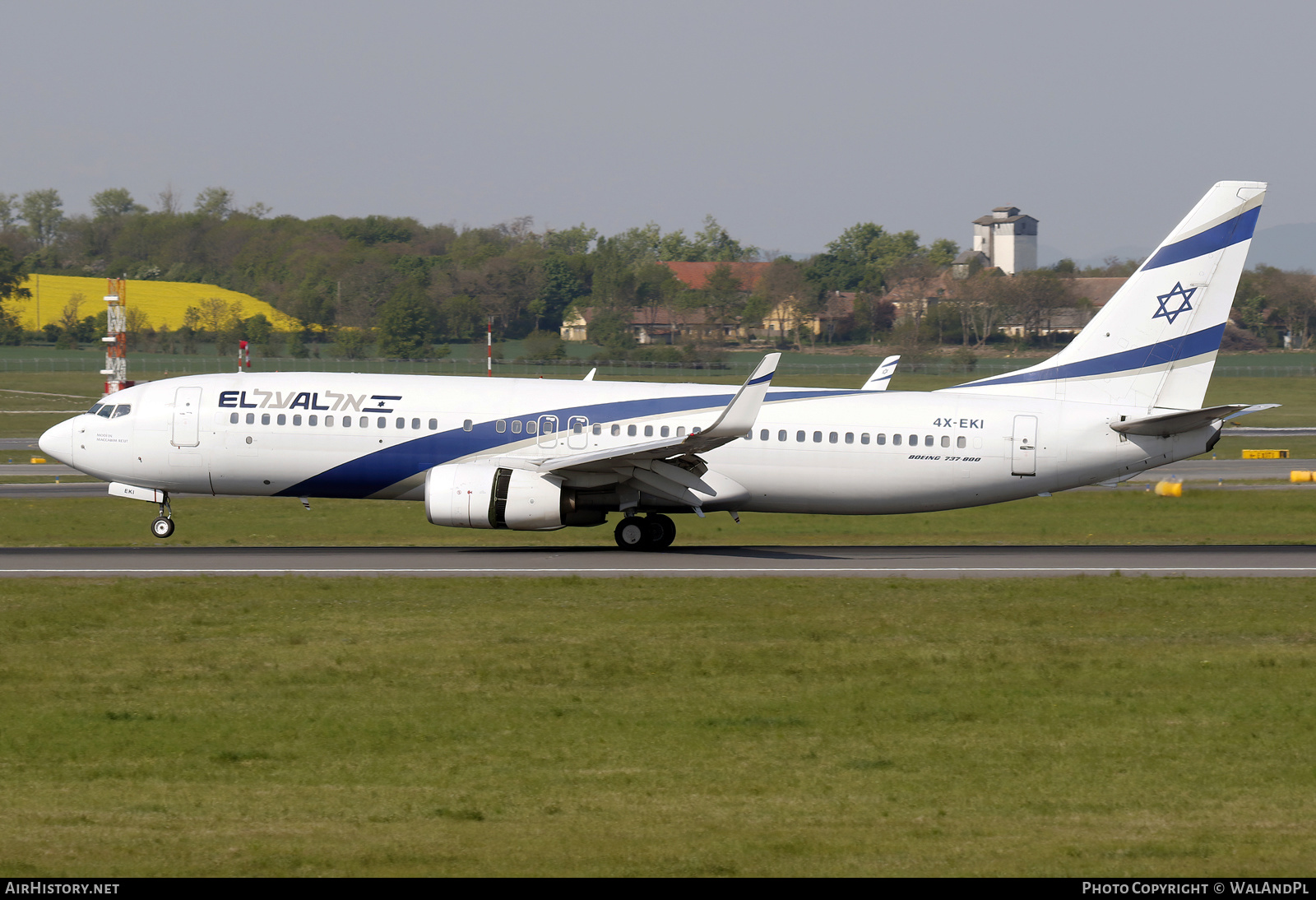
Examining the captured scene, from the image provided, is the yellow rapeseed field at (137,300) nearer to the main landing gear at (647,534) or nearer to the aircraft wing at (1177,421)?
the main landing gear at (647,534)

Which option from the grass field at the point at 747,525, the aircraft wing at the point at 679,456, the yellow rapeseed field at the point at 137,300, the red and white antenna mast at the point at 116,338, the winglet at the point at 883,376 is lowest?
the grass field at the point at 747,525

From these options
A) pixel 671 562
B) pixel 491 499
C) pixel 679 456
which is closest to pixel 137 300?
pixel 491 499

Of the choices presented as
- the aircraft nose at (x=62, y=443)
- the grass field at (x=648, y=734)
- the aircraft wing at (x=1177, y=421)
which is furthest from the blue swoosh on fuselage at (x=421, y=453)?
the aircraft wing at (x=1177, y=421)

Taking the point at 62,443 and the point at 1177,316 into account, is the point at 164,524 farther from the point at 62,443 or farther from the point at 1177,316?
the point at 1177,316

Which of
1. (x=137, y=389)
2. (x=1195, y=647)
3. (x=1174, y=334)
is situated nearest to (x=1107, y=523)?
(x=1174, y=334)

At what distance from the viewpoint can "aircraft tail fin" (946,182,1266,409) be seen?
33.5 metres

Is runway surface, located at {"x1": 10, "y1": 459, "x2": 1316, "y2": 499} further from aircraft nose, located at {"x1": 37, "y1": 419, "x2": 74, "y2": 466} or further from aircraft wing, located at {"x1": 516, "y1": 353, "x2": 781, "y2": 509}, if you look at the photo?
aircraft wing, located at {"x1": 516, "y1": 353, "x2": 781, "y2": 509}

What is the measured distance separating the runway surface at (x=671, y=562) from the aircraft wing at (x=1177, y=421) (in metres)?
3.12

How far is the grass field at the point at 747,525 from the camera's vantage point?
38.1m

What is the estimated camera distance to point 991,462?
110 ft

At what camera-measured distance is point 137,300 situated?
525 feet

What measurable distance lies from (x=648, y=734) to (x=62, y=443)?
2434 centimetres

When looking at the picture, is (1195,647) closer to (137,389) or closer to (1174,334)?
(1174,334)
